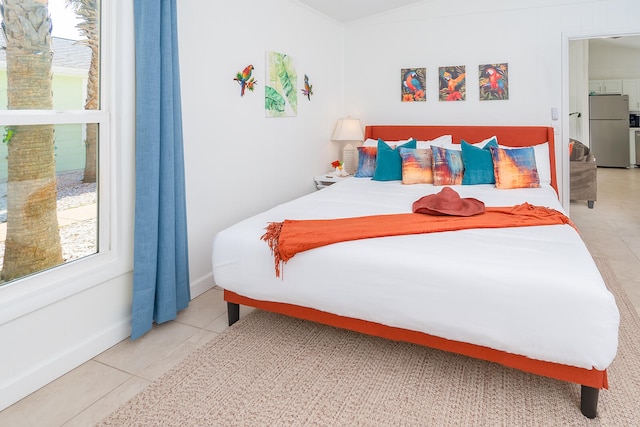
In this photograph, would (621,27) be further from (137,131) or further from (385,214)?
(137,131)

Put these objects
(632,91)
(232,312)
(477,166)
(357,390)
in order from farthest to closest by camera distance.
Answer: (632,91), (477,166), (232,312), (357,390)

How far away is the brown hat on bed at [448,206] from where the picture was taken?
252 cm

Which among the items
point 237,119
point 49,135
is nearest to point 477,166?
point 237,119

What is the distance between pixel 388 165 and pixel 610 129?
7.89 m

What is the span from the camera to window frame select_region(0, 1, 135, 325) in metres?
2.06

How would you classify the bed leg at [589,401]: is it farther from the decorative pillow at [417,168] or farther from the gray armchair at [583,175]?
the gray armchair at [583,175]

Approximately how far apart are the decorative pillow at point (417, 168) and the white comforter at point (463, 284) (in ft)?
4.89

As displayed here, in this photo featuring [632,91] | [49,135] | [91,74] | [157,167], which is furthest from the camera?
[632,91]

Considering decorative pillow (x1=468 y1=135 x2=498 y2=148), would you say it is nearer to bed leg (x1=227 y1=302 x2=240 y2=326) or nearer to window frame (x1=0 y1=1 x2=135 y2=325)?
bed leg (x1=227 y1=302 x2=240 y2=326)

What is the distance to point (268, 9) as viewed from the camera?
11.6 feet

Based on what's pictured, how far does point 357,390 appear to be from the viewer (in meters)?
1.86

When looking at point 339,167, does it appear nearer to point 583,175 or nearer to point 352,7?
point 352,7

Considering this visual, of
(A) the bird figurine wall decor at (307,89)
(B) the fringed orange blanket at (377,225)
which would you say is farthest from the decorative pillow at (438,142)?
(B) the fringed orange blanket at (377,225)

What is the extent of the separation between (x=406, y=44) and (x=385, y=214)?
2697 millimetres
